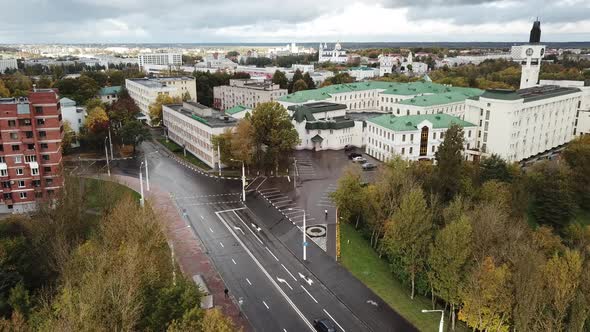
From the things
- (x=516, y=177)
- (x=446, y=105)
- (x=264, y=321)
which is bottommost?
(x=264, y=321)

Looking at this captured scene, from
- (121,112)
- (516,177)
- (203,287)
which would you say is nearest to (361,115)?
(516,177)

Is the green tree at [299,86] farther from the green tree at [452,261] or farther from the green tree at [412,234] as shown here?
the green tree at [452,261]

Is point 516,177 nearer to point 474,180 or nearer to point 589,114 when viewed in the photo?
point 474,180

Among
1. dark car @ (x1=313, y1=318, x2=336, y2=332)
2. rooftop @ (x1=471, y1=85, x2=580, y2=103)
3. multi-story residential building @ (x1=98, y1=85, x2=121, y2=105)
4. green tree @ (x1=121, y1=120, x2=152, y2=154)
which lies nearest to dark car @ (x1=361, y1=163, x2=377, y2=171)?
rooftop @ (x1=471, y1=85, x2=580, y2=103)

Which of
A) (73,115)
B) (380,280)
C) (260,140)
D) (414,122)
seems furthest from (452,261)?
(73,115)

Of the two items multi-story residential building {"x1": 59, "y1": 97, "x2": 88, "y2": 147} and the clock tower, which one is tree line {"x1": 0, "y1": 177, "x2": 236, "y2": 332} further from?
the clock tower

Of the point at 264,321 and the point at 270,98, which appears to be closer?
the point at 264,321

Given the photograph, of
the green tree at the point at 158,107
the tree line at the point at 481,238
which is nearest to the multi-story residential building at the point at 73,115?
the green tree at the point at 158,107
